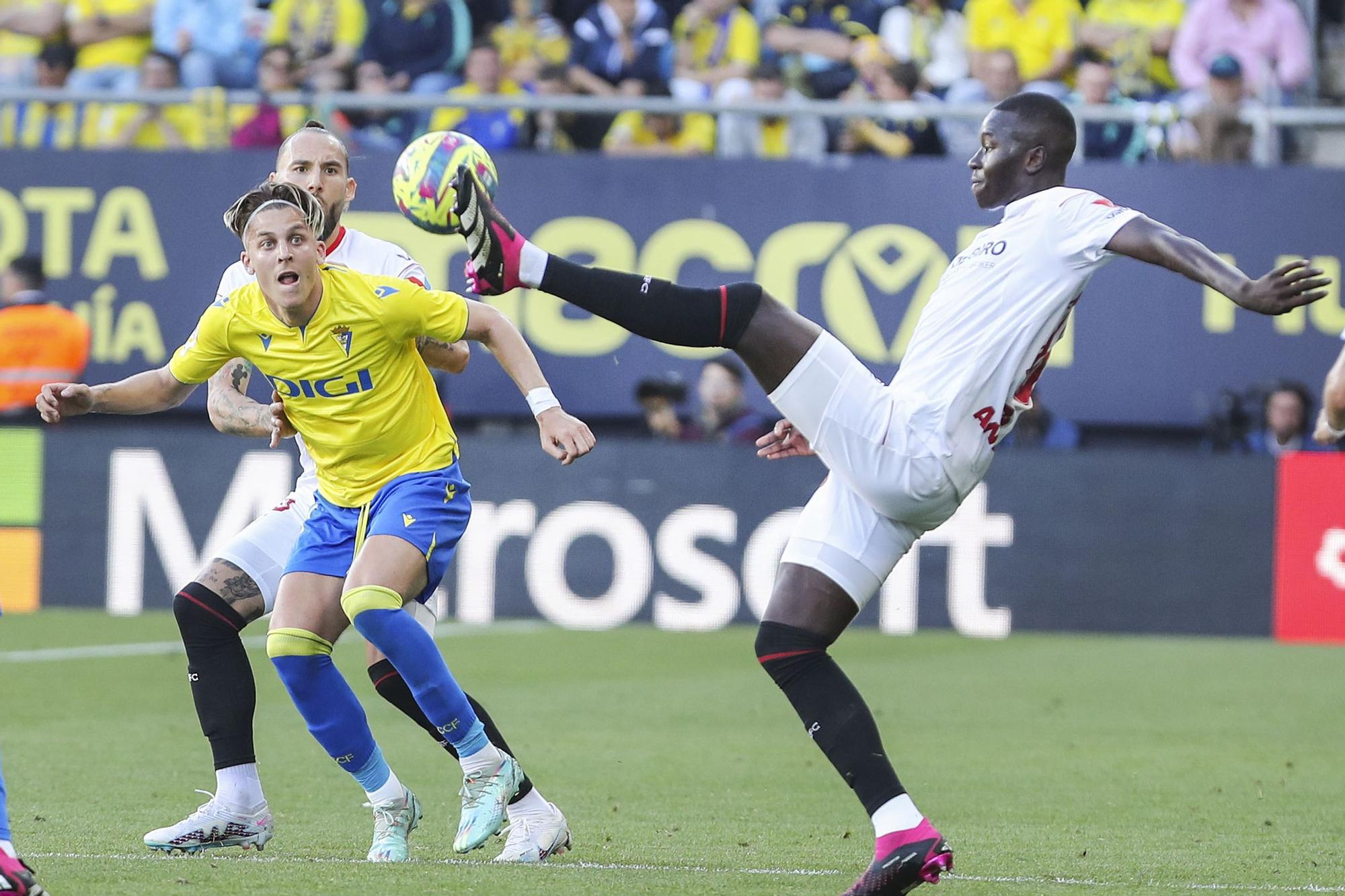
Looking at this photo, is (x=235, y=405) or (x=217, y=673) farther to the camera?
(x=235, y=405)

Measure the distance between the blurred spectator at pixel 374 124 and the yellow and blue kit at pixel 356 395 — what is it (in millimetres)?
8163

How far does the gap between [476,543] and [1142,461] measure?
4.60m

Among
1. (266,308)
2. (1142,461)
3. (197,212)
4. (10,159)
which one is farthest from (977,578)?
(266,308)

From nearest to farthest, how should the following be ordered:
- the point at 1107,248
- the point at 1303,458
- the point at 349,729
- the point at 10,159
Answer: the point at 1107,248, the point at 349,729, the point at 1303,458, the point at 10,159

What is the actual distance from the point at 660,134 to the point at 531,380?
8.93m

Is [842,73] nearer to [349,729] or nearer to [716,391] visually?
[716,391]

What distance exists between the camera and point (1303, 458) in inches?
512

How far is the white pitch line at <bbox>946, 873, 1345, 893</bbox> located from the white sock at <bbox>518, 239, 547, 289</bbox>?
2.05 metres

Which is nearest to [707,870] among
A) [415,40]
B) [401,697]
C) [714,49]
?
[401,697]

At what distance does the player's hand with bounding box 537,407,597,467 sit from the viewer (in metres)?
5.11

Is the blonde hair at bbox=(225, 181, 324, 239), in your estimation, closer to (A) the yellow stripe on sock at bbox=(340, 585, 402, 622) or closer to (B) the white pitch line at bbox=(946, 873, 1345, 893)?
(A) the yellow stripe on sock at bbox=(340, 585, 402, 622)

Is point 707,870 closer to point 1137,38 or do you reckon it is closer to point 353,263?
point 353,263

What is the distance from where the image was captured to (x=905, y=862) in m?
4.78

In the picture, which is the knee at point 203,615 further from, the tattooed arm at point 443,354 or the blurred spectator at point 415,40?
the blurred spectator at point 415,40
